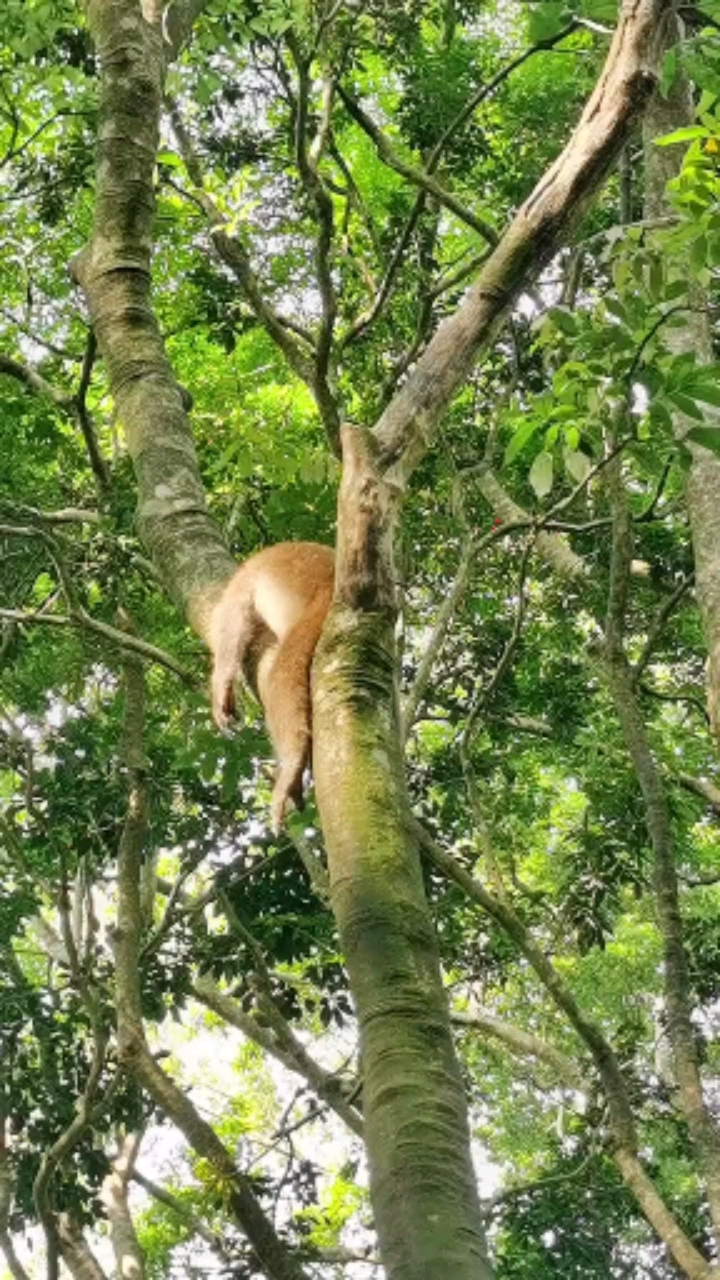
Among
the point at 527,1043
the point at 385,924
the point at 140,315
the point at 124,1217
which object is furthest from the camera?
the point at 527,1043

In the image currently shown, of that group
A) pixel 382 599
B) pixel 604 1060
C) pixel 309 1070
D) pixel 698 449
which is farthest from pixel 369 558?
pixel 309 1070

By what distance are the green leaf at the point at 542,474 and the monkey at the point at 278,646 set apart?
0.38 m

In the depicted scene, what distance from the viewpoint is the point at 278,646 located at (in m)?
2.16

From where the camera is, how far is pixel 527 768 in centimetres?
754

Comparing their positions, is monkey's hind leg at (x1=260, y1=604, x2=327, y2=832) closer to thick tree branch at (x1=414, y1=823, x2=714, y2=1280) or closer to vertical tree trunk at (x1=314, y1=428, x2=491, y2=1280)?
vertical tree trunk at (x1=314, y1=428, x2=491, y2=1280)

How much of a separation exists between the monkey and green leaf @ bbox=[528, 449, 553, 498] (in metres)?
0.38

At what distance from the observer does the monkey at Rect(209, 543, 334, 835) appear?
199cm

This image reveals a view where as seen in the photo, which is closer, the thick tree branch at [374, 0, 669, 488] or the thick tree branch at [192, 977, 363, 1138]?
the thick tree branch at [374, 0, 669, 488]

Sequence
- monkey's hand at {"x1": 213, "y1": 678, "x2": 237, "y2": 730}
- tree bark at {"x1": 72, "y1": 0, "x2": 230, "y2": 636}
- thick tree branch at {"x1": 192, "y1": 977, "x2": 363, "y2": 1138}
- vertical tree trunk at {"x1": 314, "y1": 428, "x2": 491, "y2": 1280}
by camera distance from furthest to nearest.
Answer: thick tree branch at {"x1": 192, "y1": 977, "x2": 363, "y2": 1138}
monkey's hand at {"x1": 213, "y1": 678, "x2": 237, "y2": 730}
tree bark at {"x1": 72, "y1": 0, "x2": 230, "y2": 636}
vertical tree trunk at {"x1": 314, "y1": 428, "x2": 491, "y2": 1280}

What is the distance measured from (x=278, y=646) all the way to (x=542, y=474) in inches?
24.7

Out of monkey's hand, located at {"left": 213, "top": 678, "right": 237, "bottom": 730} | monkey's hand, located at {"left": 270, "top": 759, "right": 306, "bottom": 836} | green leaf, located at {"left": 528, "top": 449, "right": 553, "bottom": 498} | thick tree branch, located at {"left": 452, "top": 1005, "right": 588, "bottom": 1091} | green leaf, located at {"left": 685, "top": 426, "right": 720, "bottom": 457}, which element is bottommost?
monkey's hand, located at {"left": 270, "top": 759, "right": 306, "bottom": 836}

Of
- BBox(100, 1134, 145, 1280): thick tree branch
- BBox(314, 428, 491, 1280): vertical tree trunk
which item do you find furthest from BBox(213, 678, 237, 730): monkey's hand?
BBox(100, 1134, 145, 1280): thick tree branch

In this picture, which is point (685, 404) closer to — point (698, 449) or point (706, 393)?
point (706, 393)

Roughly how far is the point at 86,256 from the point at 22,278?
492cm
